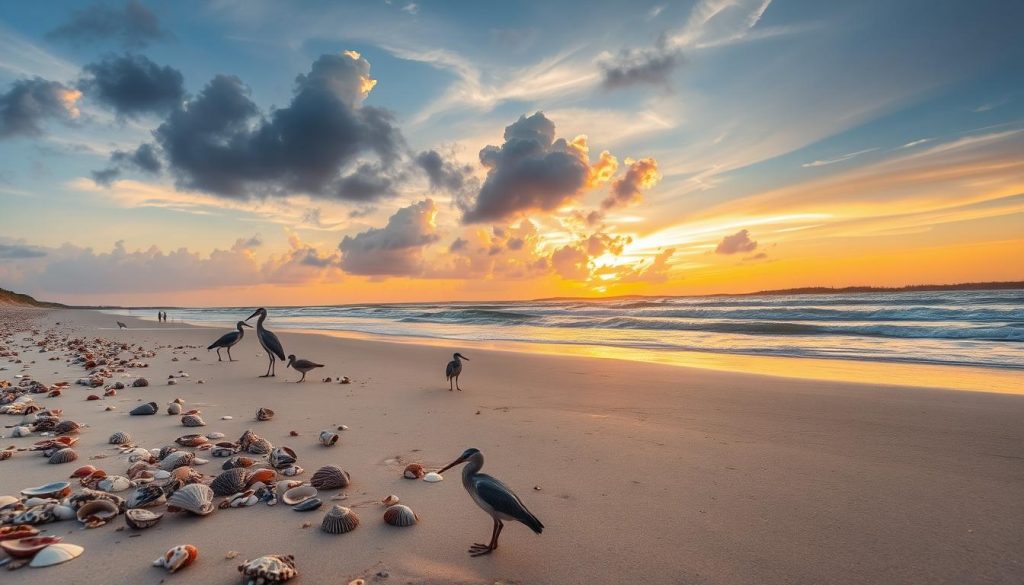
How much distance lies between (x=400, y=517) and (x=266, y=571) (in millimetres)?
993

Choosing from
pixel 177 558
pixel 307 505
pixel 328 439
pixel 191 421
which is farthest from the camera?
pixel 191 421

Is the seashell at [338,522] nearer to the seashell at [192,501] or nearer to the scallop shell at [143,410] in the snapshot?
the seashell at [192,501]

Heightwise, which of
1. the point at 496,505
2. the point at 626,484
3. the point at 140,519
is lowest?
the point at 626,484

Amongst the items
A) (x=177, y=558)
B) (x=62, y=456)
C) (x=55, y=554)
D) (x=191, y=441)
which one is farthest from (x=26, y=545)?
(x=191, y=441)

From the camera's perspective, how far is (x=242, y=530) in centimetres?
346

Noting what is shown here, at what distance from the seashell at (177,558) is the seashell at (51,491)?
5.29ft

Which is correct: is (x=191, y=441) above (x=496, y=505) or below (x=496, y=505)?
below

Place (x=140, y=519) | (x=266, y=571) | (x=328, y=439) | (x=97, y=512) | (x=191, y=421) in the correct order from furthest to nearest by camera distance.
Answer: (x=191, y=421)
(x=328, y=439)
(x=97, y=512)
(x=140, y=519)
(x=266, y=571)

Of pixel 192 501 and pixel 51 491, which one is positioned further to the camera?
pixel 51 491

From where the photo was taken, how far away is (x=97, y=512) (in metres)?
3.52

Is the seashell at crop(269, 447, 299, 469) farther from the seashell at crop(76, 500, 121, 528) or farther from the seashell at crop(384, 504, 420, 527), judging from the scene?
the seashell at crop(384, 504, 420, 527)

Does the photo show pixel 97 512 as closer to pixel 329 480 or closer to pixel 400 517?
pixel 329 480

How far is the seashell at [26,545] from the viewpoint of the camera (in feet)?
9.61

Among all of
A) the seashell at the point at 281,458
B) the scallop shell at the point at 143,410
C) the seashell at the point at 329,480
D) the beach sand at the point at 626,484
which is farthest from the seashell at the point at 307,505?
the scallop shell at the point at 143,410
